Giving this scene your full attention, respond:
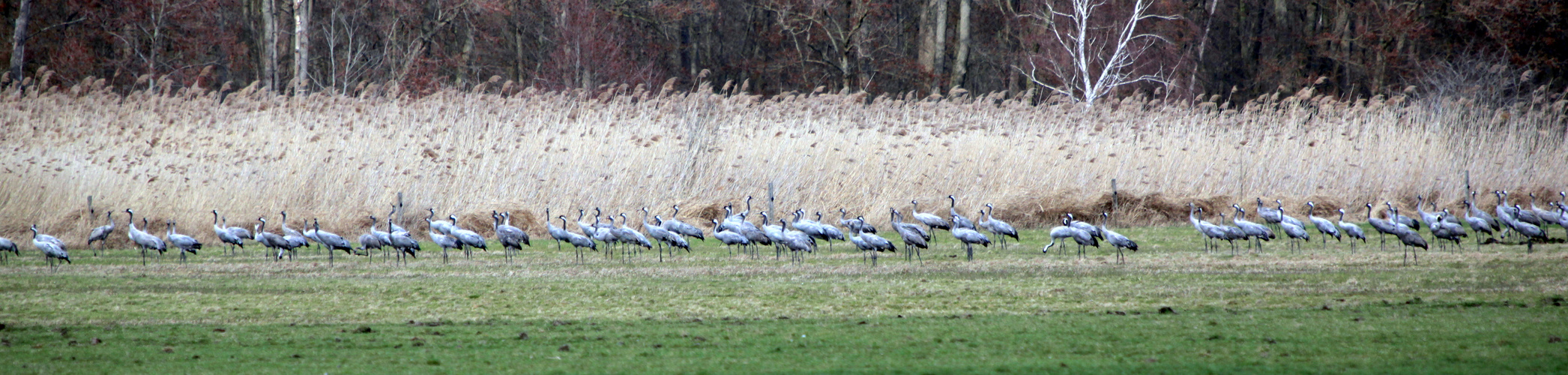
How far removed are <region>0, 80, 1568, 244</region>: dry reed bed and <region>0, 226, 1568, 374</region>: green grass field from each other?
3856mm

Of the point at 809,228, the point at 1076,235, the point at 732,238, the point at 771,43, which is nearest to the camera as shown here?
the point at 1076,235

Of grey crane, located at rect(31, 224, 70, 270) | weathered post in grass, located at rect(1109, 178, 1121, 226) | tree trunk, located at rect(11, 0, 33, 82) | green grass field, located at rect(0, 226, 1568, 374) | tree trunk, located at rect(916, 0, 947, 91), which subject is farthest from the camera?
tree trunk, located at rect(916, 0, 947, 91)

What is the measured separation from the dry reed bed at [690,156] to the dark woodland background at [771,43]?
882 centimetres

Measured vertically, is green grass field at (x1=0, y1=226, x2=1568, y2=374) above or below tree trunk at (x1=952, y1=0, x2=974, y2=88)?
below

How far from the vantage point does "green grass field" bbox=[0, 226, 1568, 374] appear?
246 inches

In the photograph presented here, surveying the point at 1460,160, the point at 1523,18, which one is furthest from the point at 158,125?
the point at 1523,18

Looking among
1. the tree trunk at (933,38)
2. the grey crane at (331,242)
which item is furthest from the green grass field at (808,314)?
the tree trunk at (933,38)

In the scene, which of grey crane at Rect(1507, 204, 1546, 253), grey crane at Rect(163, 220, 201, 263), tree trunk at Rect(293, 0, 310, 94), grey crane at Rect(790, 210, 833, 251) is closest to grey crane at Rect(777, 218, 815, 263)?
grey crane at Rect(790, 210, 833, 251)

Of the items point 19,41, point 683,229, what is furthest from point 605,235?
point 19,41

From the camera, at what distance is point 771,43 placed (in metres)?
39.8

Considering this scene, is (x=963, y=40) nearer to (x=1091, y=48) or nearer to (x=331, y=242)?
(x=1091, y=48)

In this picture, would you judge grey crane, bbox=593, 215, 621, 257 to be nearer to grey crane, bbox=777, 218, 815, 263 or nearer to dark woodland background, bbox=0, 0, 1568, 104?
grey crane, bbox=777, 218, 815, 263

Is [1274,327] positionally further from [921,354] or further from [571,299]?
[571,299]

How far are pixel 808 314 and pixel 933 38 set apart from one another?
28.5m
